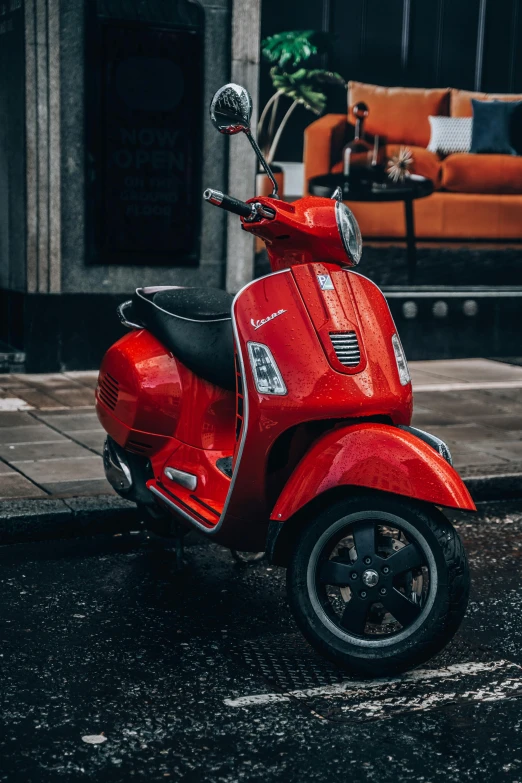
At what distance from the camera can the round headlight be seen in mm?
3760

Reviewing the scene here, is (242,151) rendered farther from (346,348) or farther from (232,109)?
(346,348)

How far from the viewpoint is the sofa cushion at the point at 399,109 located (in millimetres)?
10039

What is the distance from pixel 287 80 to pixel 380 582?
7.11 meters

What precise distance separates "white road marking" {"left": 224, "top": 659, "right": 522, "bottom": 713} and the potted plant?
6.73 metres

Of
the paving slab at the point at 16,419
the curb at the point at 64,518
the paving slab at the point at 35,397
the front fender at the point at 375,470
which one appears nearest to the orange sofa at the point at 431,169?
the paving slab at the point at 35,397

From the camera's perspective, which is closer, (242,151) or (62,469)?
(62,469)

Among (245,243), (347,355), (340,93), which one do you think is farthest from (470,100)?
(347,355)

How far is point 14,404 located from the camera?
7.69 metres

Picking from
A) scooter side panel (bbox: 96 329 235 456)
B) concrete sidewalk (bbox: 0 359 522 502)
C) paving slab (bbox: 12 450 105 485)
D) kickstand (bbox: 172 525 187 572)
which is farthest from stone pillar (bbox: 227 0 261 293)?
kickstand (bbox: 172 525 187 572)

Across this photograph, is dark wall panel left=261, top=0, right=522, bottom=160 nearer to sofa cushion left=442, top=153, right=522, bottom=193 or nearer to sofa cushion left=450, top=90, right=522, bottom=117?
sofa cushion left=450, top=90, right=522, bottom=117

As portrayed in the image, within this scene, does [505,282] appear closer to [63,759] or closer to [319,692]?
[319,692]

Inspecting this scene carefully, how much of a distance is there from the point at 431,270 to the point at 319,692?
7.57 m

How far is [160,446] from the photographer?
4496mm

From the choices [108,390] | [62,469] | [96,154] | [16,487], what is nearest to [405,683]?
[108,390]
